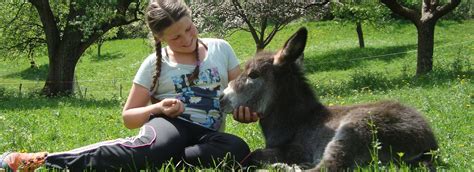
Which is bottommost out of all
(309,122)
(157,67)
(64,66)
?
(64,66)

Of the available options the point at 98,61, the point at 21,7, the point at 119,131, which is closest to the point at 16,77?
the point at 98,61

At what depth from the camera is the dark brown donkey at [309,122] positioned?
471 cm

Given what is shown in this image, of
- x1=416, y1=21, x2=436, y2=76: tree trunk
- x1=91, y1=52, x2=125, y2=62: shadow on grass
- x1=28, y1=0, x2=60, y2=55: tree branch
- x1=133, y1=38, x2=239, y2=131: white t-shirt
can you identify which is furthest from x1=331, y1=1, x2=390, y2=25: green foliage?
x1=133, y1=38, x2=239, y2=131: white t-shirt

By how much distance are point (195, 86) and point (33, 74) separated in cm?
3896

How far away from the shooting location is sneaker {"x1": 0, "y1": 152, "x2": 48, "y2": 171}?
480 centimetres

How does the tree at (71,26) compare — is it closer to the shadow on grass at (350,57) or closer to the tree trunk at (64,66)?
the tree trunk at (64,66)

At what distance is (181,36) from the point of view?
17.9ft

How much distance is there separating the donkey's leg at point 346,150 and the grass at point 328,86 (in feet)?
2.19

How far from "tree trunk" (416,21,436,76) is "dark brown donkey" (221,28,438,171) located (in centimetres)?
1437

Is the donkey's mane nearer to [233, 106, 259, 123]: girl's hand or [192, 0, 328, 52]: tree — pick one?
[233, 106, 259, 123]: girl's hand

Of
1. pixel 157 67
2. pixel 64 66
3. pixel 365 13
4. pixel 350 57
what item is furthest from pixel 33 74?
pixel 157 67

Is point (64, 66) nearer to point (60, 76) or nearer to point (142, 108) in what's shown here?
point (60, 76)

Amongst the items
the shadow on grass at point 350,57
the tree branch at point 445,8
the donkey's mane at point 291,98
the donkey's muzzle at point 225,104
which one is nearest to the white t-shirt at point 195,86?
the donkey's muzzle at point 225,104

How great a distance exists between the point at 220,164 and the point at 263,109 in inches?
26.1
